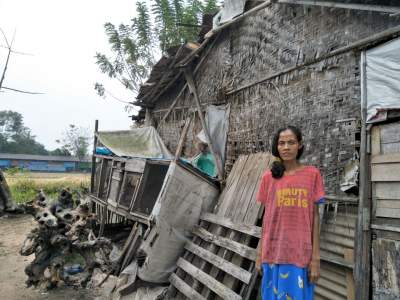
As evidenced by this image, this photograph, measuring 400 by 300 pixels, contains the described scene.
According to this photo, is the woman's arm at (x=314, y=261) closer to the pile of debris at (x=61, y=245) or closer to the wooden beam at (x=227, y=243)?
the wooden beam at (x=227, y=243)

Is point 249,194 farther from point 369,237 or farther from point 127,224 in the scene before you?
point 127,224

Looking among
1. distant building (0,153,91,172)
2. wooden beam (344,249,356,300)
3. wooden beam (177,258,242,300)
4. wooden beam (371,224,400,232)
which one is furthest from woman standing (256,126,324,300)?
distant building (0,153,91,172)

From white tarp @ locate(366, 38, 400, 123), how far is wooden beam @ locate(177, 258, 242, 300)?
2.59 meters

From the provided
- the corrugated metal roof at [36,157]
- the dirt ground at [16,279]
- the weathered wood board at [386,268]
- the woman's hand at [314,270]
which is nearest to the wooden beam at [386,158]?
the weathered wood board at [386,268]

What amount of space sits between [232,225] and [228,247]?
350 mm

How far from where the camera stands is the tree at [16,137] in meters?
51.8

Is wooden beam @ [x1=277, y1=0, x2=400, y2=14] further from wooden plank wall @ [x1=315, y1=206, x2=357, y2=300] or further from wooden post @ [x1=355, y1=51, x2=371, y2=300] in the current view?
wooden plank wall @ [x1=315, y1=206, x2=357, y2=300]

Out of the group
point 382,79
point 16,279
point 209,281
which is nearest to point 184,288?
→ point 209,281

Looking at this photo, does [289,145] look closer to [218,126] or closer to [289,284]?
[289,284]

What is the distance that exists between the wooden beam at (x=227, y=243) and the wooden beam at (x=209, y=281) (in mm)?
450

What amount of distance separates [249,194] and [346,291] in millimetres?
1796

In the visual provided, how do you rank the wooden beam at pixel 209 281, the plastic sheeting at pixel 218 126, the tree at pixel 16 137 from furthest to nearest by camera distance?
the tree at pixel 16 137 → the plastic sheeting at pixel 218 126 → the wooden beam at pixel 209 281

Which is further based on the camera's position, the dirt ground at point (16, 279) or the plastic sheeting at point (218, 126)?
the plastic sheeting at point (218, 126)

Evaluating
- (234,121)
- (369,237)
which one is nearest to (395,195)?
(369,237)
